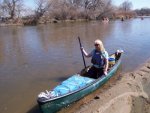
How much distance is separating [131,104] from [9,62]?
881cm

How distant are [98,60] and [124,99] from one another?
1.91 meters

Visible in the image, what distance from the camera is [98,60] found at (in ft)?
28.7

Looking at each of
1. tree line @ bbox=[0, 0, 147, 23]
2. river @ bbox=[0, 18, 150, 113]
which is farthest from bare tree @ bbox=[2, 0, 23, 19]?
river @ bbox=[0, 18, 150, 113]

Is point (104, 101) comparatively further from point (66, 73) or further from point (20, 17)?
point (20, 17)

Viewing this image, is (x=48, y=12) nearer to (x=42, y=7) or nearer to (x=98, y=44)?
(x=42, y=7)

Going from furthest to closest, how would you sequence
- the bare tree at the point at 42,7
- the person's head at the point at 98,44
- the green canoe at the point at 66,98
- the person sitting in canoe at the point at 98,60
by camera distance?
the bare tree at the point at 42,7 → the person sitting in canoe at the point at 98,60 → the person's head at the point at 98,44 → the green canoe at the point at 66,98

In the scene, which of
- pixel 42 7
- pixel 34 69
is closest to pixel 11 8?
pixel 42 7

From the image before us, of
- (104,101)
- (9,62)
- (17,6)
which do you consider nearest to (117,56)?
(104,101)

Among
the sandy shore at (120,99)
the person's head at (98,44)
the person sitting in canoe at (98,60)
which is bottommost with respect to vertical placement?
the sandy shore at (120,99)

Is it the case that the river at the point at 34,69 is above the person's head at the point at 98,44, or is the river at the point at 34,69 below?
below

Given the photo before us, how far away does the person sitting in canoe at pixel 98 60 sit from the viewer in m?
8.39

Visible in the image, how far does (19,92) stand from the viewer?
29.6 ft

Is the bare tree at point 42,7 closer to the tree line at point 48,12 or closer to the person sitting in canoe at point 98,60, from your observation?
the tree line at point 48,12

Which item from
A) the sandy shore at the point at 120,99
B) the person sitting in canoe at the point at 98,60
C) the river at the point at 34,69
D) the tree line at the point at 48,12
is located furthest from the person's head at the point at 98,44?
the tree line at the point at 48,12
